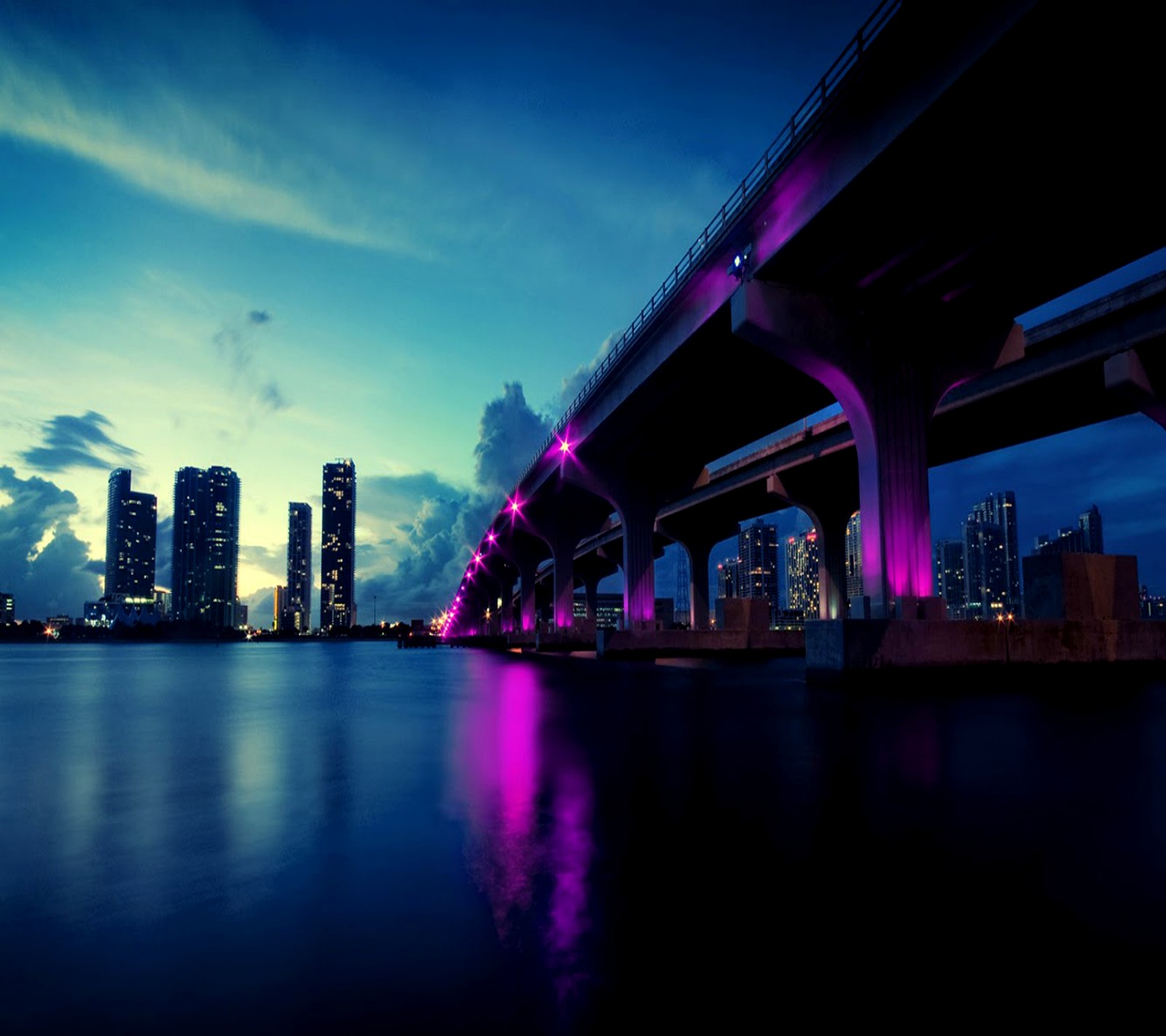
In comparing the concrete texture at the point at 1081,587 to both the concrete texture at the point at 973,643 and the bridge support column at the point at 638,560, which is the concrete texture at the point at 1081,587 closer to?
the concrete texture at the point at 973,643

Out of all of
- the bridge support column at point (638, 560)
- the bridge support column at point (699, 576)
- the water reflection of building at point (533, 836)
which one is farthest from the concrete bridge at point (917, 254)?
the bridge support column at point (699, 576)

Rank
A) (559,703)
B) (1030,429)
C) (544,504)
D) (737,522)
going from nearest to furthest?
(559,703) < (1030,429) < (544,504) < (737,522)

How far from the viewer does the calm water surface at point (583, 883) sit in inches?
130

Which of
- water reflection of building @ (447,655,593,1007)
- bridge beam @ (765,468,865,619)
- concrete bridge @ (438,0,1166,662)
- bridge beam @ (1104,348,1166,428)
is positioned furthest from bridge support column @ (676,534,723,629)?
water reflection of building @ (447,655,593,1007)

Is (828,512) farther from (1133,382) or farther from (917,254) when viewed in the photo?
(917,254)

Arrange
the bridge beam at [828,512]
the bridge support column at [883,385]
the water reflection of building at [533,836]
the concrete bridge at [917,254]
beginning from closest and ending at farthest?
the water reflection of building at [533,836]
the concrete bridge at [917,254]
the bridge support column at [883,385]
the bridge beam at [828,512]

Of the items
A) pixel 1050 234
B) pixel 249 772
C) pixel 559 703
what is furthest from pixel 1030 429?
pixel 249 772

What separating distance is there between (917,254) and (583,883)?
24.4 m

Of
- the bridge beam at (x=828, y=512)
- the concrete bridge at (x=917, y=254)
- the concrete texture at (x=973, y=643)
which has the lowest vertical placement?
the concrete texture at (x=973, y=643)

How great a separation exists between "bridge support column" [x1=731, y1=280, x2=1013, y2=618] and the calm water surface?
12.9 meters

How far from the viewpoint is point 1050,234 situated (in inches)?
921

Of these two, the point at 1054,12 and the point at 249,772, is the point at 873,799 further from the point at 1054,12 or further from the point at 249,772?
the point at 1054,12

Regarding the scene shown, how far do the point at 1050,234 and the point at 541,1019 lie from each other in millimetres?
27915

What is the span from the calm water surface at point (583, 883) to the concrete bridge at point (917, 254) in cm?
1371
